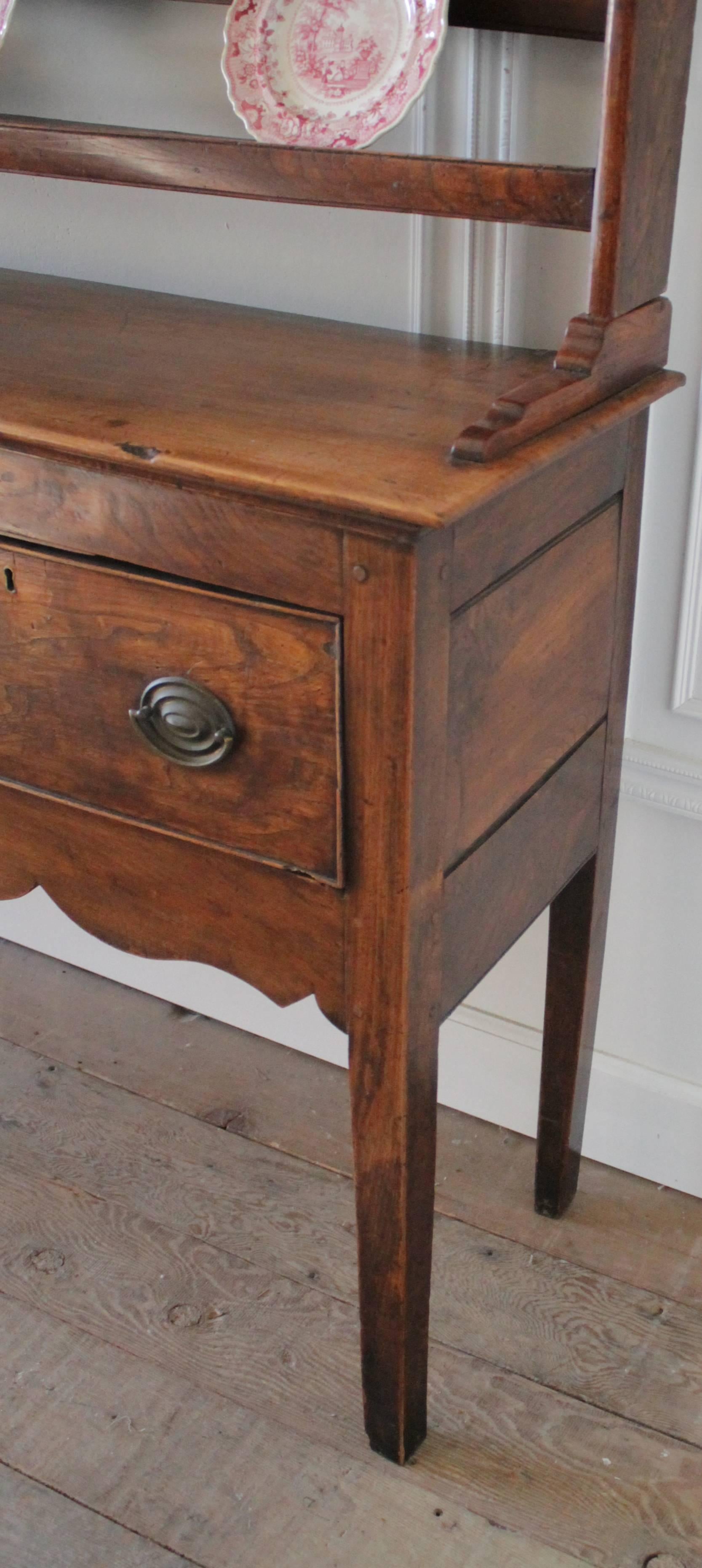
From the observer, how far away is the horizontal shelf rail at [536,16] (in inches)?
45.4

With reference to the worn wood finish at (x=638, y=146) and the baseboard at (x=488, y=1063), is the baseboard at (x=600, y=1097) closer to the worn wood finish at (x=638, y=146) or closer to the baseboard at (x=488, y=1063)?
the baseboard at (x=488, y=1063)

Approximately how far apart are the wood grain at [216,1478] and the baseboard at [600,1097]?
462mm

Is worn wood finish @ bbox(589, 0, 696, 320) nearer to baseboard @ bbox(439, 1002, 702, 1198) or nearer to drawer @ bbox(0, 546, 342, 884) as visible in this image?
drawer @ bbox(0, 546, 342, 884)

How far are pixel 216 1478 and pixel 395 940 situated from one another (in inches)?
22.9

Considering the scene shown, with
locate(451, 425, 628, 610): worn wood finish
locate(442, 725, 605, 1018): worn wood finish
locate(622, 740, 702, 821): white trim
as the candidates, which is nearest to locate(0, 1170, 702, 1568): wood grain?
locate(442, 725, 605, 1018): worn wood finish

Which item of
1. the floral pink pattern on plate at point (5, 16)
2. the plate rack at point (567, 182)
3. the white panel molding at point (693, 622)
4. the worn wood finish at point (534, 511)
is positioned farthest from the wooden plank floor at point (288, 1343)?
the floral pink pattern on plate at point (5, 16)

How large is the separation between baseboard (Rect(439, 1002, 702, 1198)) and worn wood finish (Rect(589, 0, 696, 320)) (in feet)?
2.76

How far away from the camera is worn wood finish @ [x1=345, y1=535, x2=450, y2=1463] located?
912 mm

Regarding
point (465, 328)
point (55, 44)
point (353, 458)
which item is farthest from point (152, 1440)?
point (55, 44)

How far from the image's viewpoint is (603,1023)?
1.58 m

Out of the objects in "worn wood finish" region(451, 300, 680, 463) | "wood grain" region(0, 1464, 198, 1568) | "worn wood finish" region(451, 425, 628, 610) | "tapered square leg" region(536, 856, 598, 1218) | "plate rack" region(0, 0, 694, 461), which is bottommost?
"wood grain" region(0, 1464, 198, 1568)

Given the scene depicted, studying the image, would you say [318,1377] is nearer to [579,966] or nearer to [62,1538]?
[62,1538]

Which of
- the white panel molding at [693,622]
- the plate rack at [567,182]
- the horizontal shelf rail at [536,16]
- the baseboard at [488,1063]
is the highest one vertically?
the horizontal shelf rail at [536,16]

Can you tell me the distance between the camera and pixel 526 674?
110cm
